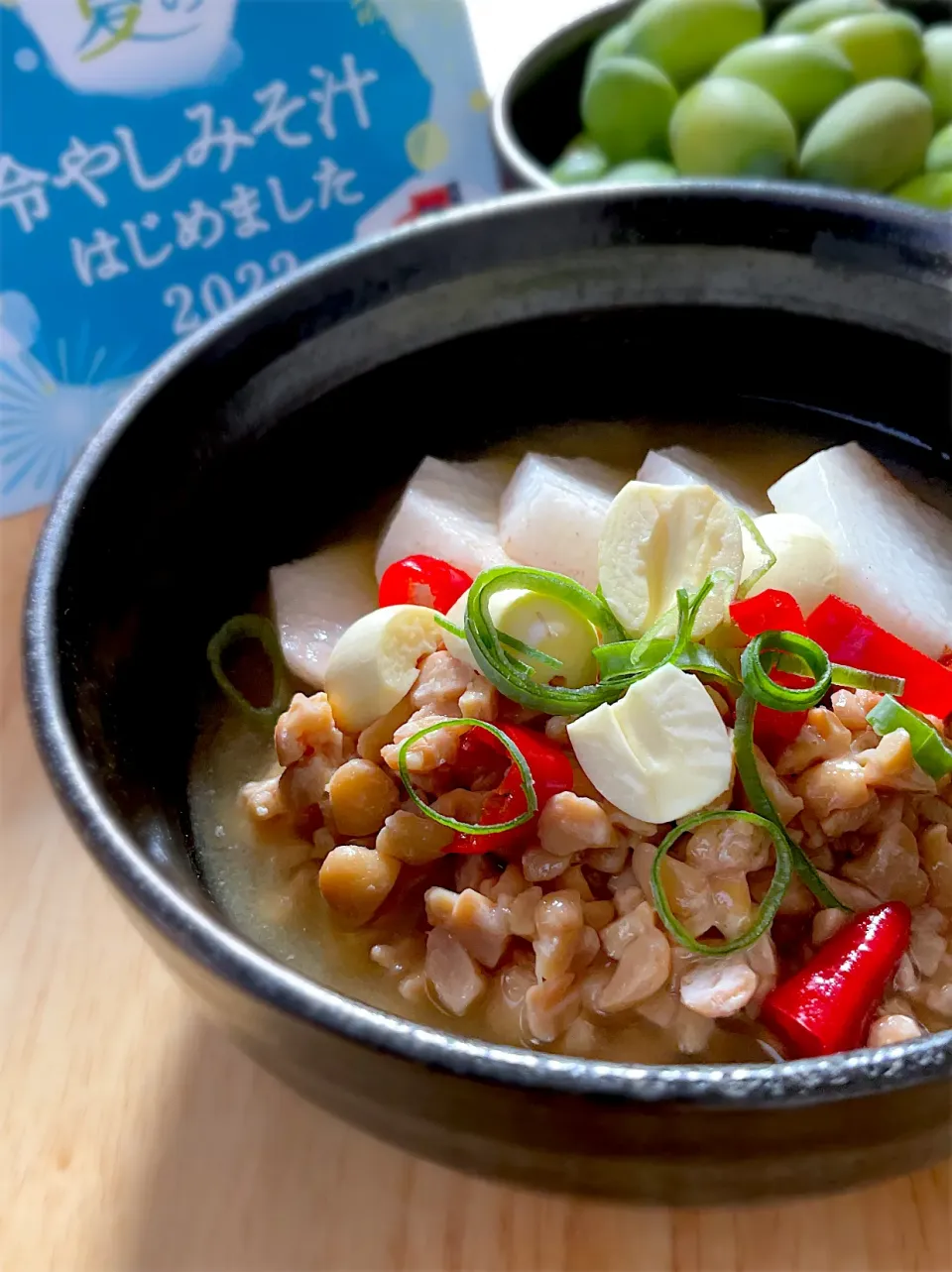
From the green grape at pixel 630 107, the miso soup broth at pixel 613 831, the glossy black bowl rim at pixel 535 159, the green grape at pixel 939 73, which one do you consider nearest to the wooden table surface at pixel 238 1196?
the miso soup broth at pixel 613 831


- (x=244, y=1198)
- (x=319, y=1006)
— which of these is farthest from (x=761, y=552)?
(x=244, y=1198)

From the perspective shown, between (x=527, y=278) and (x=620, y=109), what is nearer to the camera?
(x=527, y=278)

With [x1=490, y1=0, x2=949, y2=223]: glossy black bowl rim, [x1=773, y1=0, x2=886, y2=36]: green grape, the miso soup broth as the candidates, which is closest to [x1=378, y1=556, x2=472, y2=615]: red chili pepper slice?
the miso soup broth

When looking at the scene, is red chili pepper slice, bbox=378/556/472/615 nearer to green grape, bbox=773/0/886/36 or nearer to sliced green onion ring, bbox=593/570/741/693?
sliced green onion ring, bbox=593/570/741/693

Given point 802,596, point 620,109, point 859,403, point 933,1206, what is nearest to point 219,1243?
point 933,1206

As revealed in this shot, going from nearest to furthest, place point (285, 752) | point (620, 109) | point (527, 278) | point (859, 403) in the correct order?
1. point (285, 752)
2. point (527, 278)
3. point (859, 403)
4. point (620, 109)

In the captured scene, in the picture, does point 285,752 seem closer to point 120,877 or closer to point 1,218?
point 120,877
